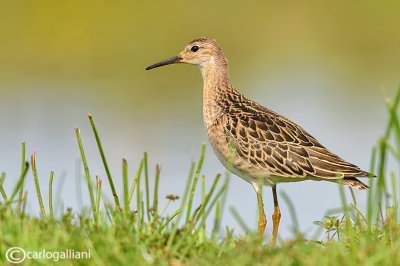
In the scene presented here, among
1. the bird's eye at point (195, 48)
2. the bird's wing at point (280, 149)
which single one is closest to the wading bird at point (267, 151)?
the bird's wing at point (280, 149)

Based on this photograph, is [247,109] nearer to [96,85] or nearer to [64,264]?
[64,264]

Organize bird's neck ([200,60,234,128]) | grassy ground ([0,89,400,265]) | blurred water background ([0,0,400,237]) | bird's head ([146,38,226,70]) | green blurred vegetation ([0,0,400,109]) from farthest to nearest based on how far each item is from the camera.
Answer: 1. green blurred vegetation ([0,0,400,109])
2. blurred water background ([0,0,400,237])
3. bird's head ([146,38,226,70])
4. bird's neck ([200,60,234,128])
5. grassy ground ([0,89,400,265])

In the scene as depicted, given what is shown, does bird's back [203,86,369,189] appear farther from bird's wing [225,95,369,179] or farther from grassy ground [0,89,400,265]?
grassy ground [0,89,400,265]

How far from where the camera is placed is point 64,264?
4938mm

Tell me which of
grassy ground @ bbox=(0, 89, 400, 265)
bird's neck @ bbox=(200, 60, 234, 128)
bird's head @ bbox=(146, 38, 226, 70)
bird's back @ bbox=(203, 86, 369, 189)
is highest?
bird's head @ bbox=(146, 38, 226, 70)

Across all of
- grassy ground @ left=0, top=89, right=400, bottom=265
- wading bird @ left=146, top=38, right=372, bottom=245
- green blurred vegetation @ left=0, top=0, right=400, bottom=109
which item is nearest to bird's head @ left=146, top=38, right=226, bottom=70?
wading bird @ left=146, top=38, right=372, bottom=245

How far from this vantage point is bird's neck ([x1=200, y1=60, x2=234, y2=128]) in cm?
838

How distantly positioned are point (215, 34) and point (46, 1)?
5531mm

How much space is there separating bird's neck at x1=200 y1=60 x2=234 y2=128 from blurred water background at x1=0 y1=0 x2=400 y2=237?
222cm

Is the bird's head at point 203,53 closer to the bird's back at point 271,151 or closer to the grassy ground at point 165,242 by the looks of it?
the bird's back at point 271,151

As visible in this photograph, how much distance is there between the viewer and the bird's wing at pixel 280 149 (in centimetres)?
762

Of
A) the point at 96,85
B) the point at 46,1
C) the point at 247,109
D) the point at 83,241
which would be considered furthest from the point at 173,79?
the point at 83,241

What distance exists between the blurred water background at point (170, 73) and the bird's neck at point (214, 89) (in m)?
2.22

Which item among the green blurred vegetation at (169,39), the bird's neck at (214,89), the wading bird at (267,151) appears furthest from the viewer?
the green blurred vegetation at (169,39)
